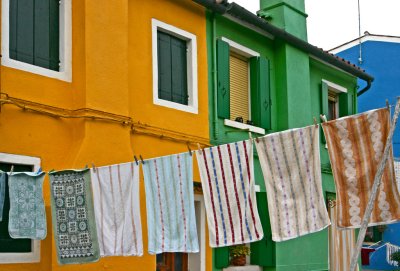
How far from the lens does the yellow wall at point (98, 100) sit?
7715 mm

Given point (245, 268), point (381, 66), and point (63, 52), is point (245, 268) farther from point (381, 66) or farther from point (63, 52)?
point (381, 66)

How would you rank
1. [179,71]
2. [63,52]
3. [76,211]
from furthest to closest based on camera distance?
1. [179,71]
2. [63,52]
3. [76,211]

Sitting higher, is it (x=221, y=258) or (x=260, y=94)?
(x=260, y=94)

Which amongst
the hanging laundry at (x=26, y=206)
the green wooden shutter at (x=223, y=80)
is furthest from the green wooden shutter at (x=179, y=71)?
the hanging laundry at (x=26, y=206)

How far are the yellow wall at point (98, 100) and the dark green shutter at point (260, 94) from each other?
2260 mm

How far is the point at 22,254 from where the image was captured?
24.8 ft

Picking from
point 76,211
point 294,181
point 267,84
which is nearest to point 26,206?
point 76,211

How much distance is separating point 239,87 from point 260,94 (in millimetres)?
454

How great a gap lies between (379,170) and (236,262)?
19.3 feet

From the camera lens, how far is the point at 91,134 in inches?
324

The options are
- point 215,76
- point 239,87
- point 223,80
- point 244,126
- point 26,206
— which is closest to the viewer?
point 26,206

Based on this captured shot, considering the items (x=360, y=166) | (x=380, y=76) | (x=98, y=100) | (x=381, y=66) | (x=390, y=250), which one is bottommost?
(x=390, y=250)

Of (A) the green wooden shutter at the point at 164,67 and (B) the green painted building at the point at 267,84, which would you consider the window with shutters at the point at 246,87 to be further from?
(A) the green wooden shutter at the point at 164,67

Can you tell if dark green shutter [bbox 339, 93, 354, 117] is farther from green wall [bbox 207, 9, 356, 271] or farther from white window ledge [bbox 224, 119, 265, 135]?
white window ledge [bbox 224, 119, 265, 135]
